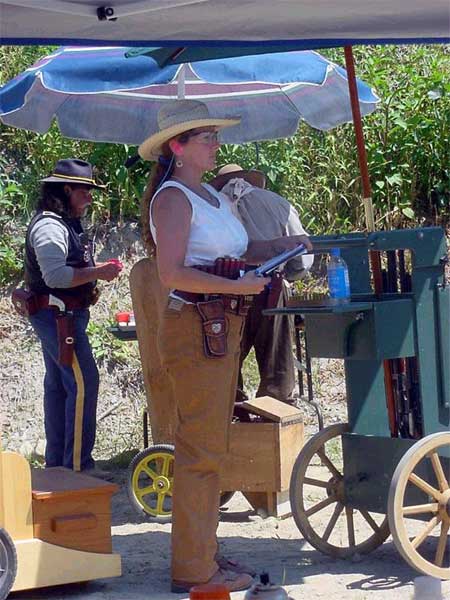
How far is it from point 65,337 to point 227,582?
7.15ft

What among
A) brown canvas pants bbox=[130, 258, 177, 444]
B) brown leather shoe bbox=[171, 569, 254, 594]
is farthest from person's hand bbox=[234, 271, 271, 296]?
brown canvas pants bbox=[130, 258, 177, 444]

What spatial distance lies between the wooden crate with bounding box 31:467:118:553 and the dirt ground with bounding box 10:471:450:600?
0.71 feet

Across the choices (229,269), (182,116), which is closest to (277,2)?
(182,116)

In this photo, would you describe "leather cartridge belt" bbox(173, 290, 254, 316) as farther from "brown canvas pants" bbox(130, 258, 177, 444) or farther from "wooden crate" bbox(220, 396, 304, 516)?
"brown canvas pants" bbox(130, 258, 177, 444)

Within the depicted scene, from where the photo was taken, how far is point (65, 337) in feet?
20.6

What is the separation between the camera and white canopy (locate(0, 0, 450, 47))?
4504 mm

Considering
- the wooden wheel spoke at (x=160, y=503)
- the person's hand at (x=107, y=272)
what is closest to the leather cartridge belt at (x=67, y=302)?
the person's hand at (x=107, y=272)

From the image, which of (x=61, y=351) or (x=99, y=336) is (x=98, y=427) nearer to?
(x=99, y=336)

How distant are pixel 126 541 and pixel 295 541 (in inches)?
31.8

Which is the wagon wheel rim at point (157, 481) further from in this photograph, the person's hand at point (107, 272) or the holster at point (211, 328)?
the holster at point (211, 328)

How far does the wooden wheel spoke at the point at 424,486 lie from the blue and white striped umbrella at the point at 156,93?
310 centimetres

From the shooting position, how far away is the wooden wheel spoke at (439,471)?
4583 mm

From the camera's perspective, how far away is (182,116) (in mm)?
4465

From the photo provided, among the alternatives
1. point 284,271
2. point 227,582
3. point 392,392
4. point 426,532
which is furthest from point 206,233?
point 284,271
